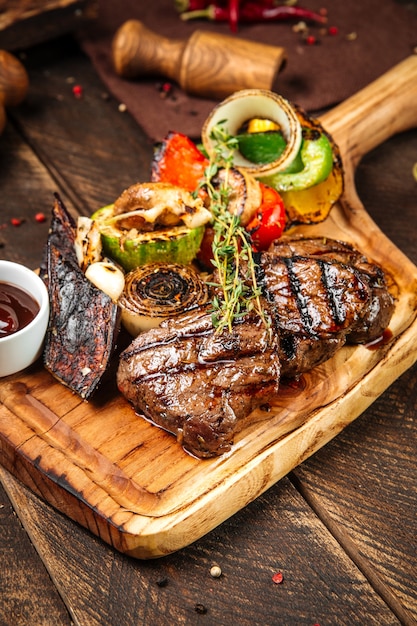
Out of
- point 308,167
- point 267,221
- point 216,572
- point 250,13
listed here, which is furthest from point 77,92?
point 216,572

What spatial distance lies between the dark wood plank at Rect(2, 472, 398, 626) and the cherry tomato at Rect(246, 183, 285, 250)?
1.42m

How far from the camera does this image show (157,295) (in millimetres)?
3629

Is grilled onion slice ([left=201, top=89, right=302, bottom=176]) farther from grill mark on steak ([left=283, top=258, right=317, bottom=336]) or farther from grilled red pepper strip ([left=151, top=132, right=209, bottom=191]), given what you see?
grill mark on steak ([left=283, top=258, right=317, bottom=336])

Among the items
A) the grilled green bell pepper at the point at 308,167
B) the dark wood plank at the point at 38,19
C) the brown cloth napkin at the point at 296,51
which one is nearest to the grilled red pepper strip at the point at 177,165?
the grilled green bell pepper at the point at 308,167

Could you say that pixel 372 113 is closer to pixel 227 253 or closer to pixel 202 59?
pixel 202 59

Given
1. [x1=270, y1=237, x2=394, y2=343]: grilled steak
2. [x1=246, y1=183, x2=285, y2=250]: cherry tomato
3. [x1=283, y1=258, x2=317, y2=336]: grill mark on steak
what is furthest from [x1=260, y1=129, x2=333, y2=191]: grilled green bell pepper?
[x1=283, y1=258, x2=317, y2=336]: grill mark on steak

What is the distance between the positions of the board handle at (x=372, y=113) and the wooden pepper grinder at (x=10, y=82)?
2160 millimetres

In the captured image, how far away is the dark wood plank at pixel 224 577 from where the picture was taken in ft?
10.4

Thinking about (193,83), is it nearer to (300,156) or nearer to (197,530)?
(300,156)

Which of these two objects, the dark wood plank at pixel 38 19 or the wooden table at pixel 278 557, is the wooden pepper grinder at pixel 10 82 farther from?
the wooden table at pixel 278 557

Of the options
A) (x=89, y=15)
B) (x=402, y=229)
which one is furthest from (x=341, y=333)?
(x=89, y=15)

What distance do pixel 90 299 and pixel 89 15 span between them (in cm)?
325

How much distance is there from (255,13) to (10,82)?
2179mm

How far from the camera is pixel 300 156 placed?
4.38m
